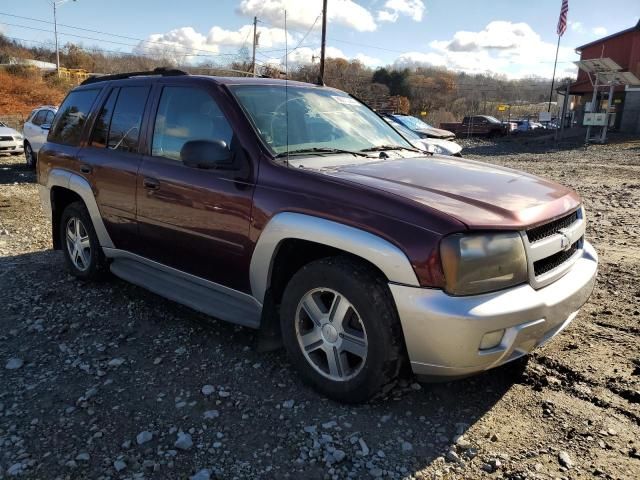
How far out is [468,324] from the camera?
97.3 inches

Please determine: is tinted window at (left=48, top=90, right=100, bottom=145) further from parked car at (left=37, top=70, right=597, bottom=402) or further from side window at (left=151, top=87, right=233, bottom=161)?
side window at (left=151, top=87, right=233, bottom=161)

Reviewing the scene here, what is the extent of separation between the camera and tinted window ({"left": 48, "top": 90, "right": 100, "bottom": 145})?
4.91m

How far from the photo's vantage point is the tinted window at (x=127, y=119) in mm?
4211

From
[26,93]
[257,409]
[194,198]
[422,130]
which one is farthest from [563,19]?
[26,93]

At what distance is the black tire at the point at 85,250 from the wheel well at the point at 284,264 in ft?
7.40

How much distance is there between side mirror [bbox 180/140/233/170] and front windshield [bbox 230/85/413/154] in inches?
11.7

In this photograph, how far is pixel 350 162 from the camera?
11.4ft

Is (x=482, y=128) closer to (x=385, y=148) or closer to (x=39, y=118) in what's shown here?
(x=39, y=118)

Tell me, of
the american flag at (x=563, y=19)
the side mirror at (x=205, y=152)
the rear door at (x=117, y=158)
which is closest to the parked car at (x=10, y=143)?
the rear door at (x=117, y=158)

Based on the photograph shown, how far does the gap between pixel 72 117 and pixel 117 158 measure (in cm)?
122

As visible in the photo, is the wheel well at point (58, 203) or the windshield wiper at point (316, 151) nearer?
the windshield wiper at point (316, 151)

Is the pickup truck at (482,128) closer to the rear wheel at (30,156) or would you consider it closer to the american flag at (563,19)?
the american flag at (563,19)

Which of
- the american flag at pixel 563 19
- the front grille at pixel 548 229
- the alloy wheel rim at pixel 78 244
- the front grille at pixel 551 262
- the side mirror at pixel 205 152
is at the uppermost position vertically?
the american flag at pixel 563 19

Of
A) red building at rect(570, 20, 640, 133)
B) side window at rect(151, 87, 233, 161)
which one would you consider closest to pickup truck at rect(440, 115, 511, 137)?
red building at rect(570, 20, 640, 133)
